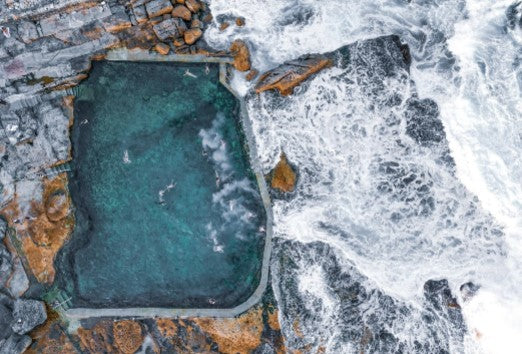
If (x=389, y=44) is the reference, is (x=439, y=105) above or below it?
below

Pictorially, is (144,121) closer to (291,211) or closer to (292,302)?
(291,211)

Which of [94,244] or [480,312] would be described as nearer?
[480,312]

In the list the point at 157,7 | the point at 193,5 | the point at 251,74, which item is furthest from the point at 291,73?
the point at 157,7

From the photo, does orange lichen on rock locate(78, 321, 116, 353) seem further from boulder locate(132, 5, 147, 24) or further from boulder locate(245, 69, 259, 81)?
boulder locate(132, 5, 147, 24)

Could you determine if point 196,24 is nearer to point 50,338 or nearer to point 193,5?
point 193,5

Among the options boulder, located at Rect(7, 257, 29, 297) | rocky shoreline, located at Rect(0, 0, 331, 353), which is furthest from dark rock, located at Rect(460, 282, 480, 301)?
boulder, located at Rect(7, 257, 29, 297)

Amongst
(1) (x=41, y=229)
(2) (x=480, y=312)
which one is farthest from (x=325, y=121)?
(1) (x=41, y=229)
